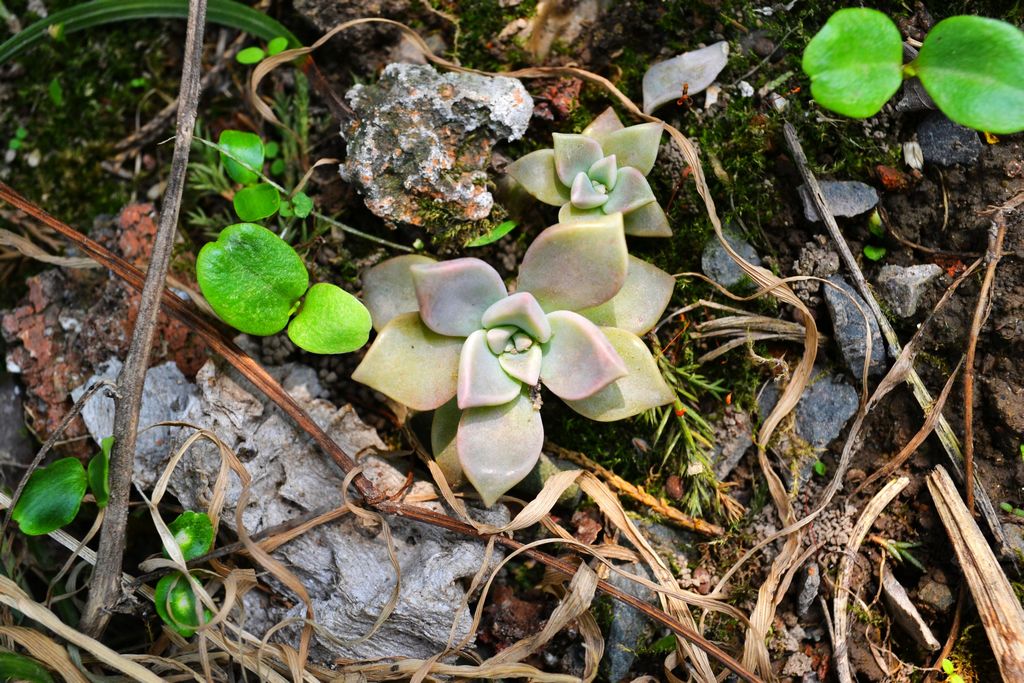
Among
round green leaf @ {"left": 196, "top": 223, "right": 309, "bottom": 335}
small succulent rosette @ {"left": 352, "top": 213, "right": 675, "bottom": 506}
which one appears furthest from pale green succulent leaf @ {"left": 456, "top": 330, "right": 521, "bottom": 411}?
round green leaf @ {"left": 196, "top": 223, "right": 309, "bottom": 335}

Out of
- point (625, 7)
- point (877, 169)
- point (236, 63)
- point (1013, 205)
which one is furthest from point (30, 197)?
point (1013, 205)

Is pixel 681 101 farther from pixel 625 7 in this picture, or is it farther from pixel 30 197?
pixel 30 197

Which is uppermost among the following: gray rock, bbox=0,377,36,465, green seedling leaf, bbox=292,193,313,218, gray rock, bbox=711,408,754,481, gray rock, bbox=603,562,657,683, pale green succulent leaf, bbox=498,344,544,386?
green seedling leaf, bbox=292,193,313,218

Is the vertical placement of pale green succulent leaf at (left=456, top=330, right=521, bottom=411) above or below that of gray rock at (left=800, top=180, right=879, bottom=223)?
below

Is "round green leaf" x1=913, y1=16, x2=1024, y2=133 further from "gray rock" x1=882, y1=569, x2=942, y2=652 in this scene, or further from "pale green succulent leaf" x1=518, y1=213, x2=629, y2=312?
"gray rock" x1=882, y1=569, x2=942, y2=652

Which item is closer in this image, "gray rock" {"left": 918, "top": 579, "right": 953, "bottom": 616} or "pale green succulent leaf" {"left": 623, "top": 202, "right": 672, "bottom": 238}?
"gray rock" {"left": 918, "top": 579, "right": 953, "bottom": 616}

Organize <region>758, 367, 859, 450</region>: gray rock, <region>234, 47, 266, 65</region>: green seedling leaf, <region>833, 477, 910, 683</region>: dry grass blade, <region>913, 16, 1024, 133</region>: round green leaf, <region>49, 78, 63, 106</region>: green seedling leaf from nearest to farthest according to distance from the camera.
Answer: <region>913, 16, 1024, 133</region>: round green leaf < <region>833, 477, 910, 683</region>: dry grass blade < <region>758, 367, 859, 450</region>: gray rock < <region>234, 47, 266, 65</region>: green seedling leaf < <region>49, 78, 63, 106</region>: green seedling leaf
